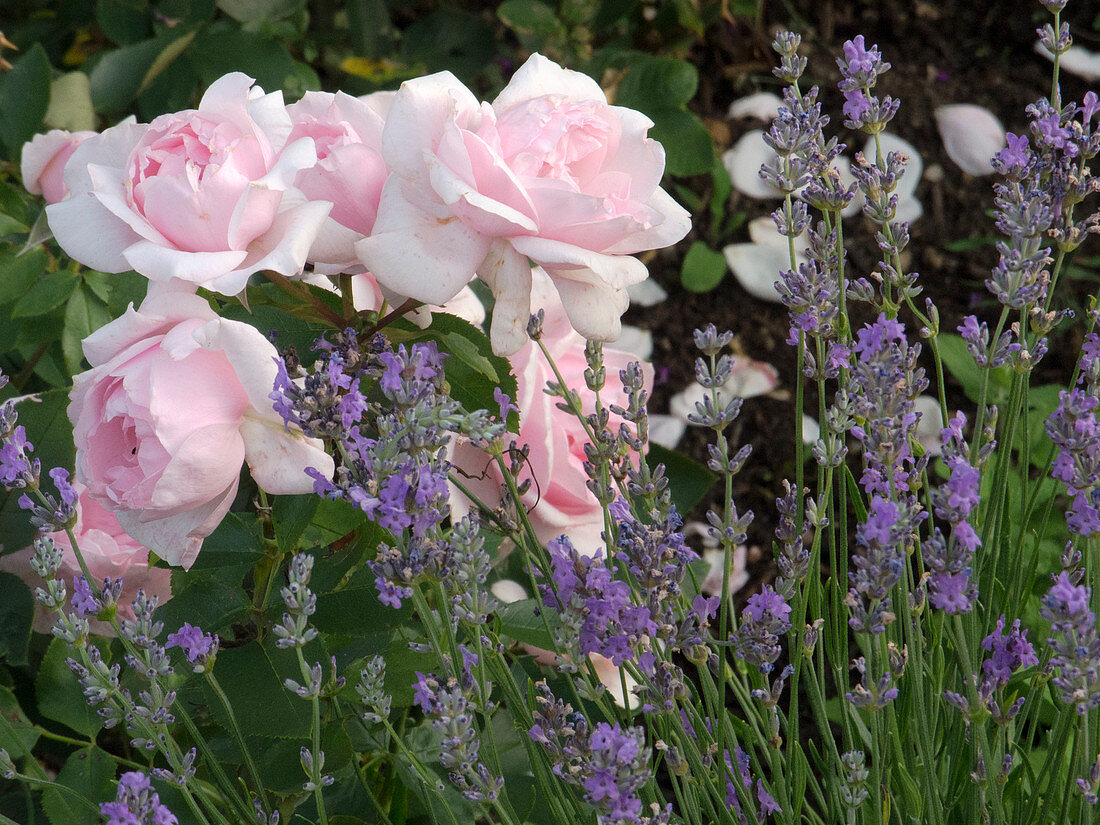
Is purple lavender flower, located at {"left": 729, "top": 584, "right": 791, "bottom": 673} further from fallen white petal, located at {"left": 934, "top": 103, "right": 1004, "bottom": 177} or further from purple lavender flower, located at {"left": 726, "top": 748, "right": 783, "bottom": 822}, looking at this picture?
fallen white petal, located at {"left": 934, "top": 103, "right": 1004, "bottom": 177}

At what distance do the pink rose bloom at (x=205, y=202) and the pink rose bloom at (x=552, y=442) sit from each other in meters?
0.16

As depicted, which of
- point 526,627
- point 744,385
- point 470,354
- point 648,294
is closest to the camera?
point 470,354

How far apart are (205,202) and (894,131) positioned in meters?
1.58

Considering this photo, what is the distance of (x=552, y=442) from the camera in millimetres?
682

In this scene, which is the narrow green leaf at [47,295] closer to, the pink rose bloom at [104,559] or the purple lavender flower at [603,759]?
the pink rose bloom at [104,559]

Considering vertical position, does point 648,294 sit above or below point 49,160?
below

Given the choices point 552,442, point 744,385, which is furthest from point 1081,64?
point 552,442

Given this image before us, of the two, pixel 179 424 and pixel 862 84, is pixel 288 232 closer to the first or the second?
pixel 179 424

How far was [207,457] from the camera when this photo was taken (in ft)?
1.80

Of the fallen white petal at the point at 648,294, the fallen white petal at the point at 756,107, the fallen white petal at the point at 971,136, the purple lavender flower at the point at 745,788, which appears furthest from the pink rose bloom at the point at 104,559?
Answer: the fallen white petal at the point at 971,136

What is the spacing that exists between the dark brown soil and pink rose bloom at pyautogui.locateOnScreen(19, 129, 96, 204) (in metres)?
0.92

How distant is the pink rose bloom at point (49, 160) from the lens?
92 centimetres

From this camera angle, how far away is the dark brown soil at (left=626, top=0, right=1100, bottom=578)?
162cm

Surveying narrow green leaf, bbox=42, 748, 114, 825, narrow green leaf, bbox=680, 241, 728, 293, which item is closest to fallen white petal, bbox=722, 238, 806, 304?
narrow green leaf, bbox=680, 241, 728, 293
